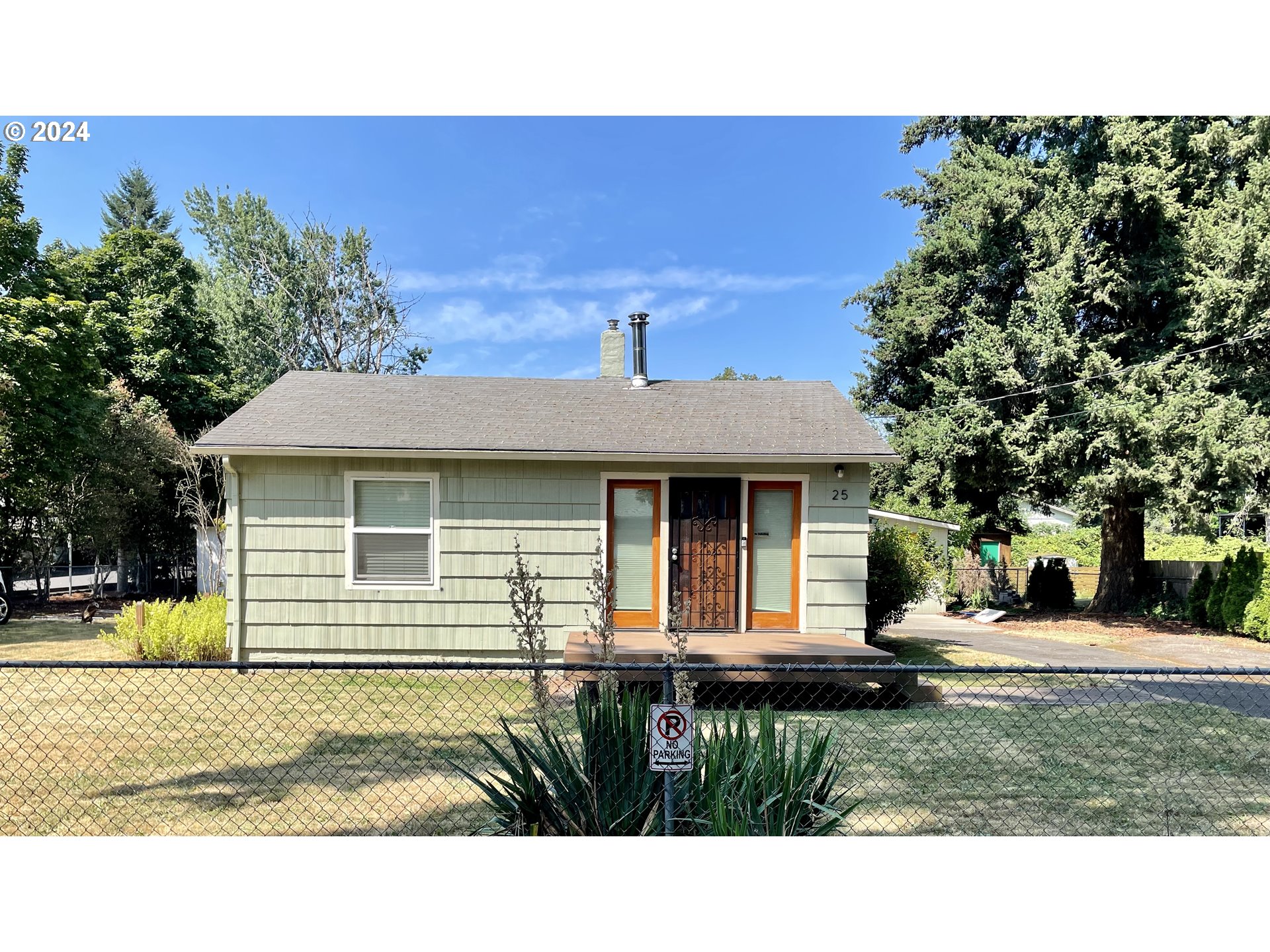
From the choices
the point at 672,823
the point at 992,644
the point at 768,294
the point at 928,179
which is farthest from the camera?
the point at 768,294

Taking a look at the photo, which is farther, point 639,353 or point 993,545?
point 993,545

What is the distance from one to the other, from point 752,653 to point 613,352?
241 inches

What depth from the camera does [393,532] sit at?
9.01 m

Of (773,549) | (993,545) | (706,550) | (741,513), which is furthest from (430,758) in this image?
(993,545)

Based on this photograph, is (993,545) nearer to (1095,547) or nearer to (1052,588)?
(1052,588)

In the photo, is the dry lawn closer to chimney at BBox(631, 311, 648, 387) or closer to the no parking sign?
chimney at BBox(631, 311, 648, 387)

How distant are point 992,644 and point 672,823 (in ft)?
36.3

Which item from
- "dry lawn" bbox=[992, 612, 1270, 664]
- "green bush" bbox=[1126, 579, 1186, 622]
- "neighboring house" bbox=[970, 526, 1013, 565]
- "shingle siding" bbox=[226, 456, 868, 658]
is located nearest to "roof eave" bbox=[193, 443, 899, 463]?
"shingle siding" bbox=[226, 456, 868, 658]

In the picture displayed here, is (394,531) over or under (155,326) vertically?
under

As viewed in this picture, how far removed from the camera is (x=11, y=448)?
14734 millimetres

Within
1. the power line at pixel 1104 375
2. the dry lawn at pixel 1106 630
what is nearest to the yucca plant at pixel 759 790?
the dry lawn at pixel 1106 630

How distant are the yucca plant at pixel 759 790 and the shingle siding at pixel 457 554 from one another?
561 cm
